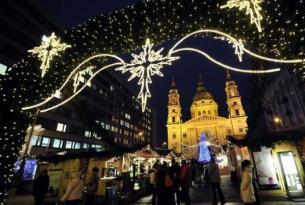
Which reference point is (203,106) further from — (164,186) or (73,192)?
(73,192)

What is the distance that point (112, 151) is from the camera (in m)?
14.3

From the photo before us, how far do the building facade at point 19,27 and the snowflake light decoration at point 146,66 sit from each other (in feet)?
84.0

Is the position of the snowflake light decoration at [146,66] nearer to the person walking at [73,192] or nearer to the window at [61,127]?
the person walking at [73,192]

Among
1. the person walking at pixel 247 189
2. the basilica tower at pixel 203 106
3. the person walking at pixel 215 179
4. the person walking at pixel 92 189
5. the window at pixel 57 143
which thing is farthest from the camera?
the basilica tower at pixel 203 106

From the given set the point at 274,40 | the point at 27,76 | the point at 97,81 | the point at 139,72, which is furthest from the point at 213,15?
the point at 97,81

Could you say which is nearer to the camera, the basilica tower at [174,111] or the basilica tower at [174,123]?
the basilica tower at [174,123]

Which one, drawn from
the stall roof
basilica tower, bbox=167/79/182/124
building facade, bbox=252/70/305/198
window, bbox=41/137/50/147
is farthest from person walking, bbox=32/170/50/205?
basilica tower, bbox=167/79/182/124

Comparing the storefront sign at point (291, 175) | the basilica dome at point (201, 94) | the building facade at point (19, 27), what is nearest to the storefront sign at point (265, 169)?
the storefront sign at point (291, 175)

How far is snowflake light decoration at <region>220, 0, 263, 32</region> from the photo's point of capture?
4914mm

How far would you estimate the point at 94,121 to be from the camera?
13250 millimetres

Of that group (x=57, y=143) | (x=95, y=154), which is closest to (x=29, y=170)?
(x=57, y=143)

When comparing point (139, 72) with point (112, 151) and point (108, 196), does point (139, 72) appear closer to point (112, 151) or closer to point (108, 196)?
point (108, 196)

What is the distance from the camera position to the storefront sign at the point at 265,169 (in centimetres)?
1296

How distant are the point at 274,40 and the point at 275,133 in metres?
8.02
